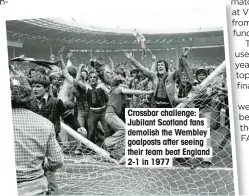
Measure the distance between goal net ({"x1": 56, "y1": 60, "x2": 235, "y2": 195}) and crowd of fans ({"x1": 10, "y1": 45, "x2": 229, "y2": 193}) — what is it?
1 cm

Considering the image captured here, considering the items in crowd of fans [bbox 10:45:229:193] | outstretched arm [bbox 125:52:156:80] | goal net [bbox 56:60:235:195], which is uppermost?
outstretched arm [bbox 125:52:156:80]

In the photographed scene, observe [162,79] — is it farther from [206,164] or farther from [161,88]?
[206,164]

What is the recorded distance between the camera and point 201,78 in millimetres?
1463

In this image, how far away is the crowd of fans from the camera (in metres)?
1.47

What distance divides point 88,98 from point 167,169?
485 millimetres

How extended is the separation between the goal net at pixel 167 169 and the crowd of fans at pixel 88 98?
0.01 meters

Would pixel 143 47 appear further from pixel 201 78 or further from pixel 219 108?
pixel 219 108

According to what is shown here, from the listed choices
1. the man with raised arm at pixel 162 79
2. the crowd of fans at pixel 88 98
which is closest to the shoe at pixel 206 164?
the crowd of fans at pixel 88 98

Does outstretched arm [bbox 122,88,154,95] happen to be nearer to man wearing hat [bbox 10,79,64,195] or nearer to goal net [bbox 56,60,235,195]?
goal net [bbox 56,60,235,195]

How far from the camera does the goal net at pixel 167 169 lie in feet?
4.75

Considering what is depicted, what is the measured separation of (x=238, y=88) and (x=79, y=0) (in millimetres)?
809

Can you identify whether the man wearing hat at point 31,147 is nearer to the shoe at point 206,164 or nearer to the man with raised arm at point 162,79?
the man with raised arm at point 162,79

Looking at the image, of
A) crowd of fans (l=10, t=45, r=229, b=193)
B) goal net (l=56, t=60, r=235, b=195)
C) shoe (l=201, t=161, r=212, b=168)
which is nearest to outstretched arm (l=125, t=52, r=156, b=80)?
crowd of fans (l=10, t=45, r=229, b=193)

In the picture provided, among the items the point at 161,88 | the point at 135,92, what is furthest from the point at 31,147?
the point at 161,88
